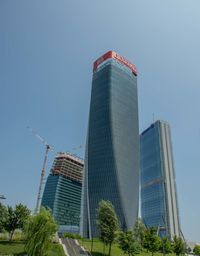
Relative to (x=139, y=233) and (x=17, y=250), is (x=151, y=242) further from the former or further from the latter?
(x=17, y=250)

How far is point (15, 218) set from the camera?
79812 mm

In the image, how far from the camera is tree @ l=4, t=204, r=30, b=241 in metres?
78.6

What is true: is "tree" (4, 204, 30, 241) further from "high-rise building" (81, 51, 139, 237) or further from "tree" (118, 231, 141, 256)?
"high-rise building" (81, 51, 139, 237)

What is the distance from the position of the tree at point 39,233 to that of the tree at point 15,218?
29.1 meters

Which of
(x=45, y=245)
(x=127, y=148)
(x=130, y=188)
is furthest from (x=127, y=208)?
(x=45, y=245)

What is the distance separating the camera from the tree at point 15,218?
258 feet

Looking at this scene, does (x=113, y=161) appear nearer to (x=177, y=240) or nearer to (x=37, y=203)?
(x=37, y=203)

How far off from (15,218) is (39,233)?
3413 cm

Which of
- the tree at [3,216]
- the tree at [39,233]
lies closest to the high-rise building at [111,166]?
the tree at [3,216]

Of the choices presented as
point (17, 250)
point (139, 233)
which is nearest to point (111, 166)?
point (139, 233)

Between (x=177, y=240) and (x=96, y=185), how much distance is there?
3488 inches

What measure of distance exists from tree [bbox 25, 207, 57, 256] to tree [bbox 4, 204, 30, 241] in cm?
2913

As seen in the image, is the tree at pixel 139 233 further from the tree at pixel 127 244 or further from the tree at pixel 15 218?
the tree at pixel 15 218

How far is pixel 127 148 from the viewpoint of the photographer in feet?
606
